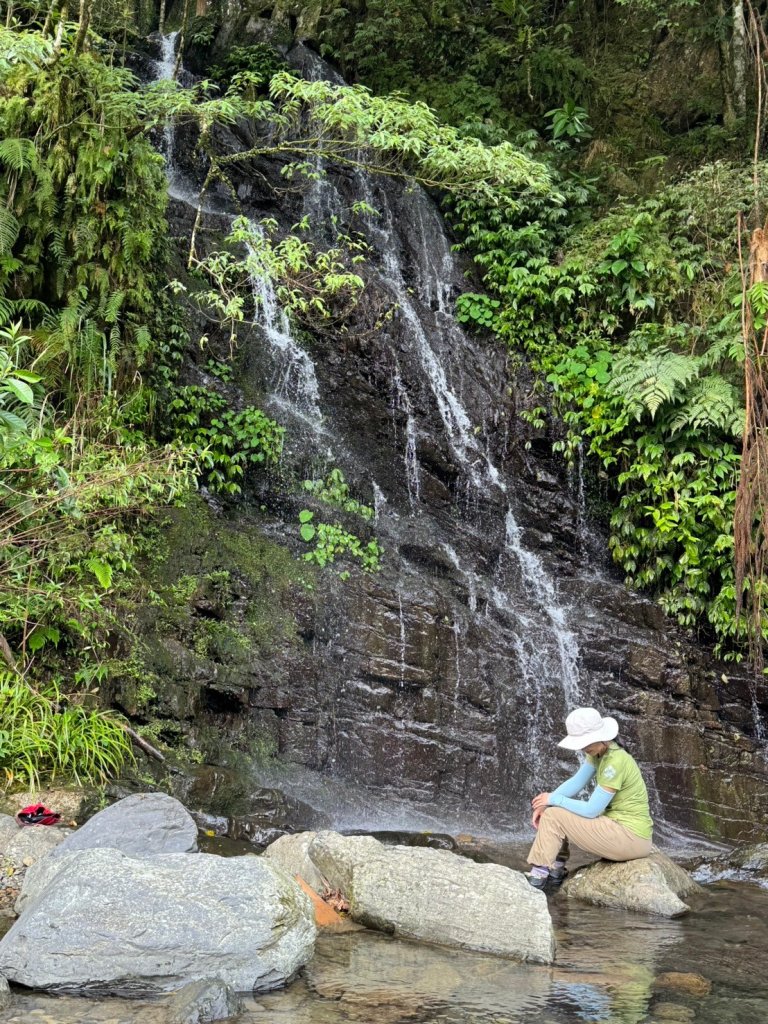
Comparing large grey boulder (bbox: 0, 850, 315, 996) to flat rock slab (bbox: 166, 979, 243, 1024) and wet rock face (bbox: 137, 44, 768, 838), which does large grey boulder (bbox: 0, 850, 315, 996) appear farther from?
wet rock face (bbox: 137, 44, 768, 838)

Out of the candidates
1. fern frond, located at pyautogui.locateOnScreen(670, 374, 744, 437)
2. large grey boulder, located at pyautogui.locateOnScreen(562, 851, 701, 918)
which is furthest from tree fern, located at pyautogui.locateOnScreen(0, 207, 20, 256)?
fern frond, located at pyautogui.locateOnScreen(670, 374, 744, 437)

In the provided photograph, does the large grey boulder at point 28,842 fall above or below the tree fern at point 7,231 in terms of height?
below

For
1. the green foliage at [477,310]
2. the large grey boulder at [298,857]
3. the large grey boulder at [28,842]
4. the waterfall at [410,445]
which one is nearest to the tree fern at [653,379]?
the green foliage at [477,310]

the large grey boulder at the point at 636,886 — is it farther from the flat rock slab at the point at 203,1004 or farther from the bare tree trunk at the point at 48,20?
the bare tree trunk at the point at 48,20

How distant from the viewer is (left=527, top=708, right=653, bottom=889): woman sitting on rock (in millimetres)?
6012

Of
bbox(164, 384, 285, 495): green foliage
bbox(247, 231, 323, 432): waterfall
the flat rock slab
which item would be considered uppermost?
bbox(247, 231, 323, 432): waterfall

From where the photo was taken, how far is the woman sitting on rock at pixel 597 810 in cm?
601

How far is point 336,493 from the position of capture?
1059 cm

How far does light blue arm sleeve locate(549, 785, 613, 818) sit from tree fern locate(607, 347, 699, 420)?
5719mm

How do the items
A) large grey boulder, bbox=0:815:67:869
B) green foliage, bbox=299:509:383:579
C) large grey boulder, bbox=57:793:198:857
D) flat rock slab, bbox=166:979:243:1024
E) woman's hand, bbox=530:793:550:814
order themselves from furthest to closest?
green foliage, bbox=299:509:383:579, woman's hand, bbox=530:793:550:814, large grey boulder, bbox=0:815:67:869, large grey boulder, bbox=57:793:198:857, flat rock slab, bbox=166:979:243:1024

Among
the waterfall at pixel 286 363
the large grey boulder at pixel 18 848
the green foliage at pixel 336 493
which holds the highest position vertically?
the waterfall at pixel 286 363

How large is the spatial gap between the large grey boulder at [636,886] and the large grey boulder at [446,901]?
1289 mm

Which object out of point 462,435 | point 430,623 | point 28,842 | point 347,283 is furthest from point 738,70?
point 28,842

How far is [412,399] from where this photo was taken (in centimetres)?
1171
